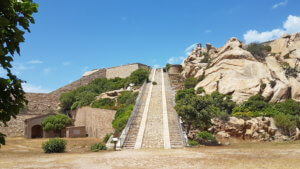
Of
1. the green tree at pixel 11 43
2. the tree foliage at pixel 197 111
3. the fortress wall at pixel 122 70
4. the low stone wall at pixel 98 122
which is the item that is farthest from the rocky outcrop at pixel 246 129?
the fortress wall at pixel 122 70

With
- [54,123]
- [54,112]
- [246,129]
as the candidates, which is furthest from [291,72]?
[54,112]

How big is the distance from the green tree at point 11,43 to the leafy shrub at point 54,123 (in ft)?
81.5

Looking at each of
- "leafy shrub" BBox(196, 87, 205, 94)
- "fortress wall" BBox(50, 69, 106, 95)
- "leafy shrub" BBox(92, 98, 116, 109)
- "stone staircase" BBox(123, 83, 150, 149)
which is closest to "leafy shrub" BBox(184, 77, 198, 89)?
"leafy shrub" BBox(196, 87, 205, 94)

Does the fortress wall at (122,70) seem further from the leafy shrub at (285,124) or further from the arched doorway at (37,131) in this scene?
the leafy shrub at (285,124)

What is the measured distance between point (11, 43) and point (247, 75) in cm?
2732

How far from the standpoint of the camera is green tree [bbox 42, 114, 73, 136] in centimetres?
2738

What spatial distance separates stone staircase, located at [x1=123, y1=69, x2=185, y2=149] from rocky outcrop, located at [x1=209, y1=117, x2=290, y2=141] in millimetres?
3353

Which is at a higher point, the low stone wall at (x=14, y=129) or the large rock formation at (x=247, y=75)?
the large rock formation at (x=247, y=75)

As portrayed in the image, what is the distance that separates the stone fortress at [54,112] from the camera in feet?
82.9

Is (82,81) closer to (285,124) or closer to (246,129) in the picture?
(246,129)

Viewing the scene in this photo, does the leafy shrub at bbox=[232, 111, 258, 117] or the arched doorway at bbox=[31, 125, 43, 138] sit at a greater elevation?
the leafy shrub at bbox=[232, 111, 258, 117]

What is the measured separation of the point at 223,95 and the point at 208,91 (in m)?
2.76

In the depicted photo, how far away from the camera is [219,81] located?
28.6 m

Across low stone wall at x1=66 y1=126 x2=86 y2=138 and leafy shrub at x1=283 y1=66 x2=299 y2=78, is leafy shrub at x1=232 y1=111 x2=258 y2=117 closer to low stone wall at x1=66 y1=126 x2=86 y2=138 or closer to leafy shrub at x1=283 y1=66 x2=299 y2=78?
leafy shrub at x1=283 y1=66 x2=299 y2=78
